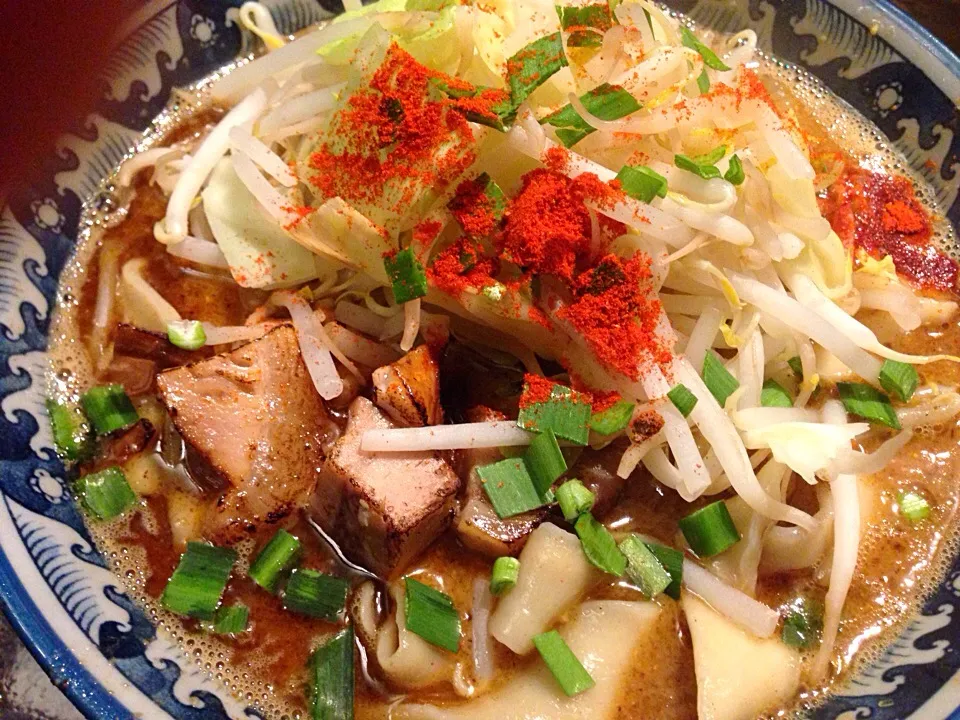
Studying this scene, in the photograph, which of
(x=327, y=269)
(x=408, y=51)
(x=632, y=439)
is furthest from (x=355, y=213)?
(x=632, y=439)

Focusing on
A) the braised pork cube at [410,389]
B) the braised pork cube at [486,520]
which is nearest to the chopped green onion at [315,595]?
the braised pork cube at [486,520]

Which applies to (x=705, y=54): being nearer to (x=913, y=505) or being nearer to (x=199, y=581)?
(x=913, y=505)

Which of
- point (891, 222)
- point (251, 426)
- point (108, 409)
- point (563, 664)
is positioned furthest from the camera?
point (891, 222)

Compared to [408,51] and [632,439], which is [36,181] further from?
[632,439]

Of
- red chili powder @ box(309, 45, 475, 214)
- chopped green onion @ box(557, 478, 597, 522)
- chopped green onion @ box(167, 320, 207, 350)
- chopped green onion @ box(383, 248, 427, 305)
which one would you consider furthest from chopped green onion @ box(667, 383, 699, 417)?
chopped green onion @ box(167, 320, 207, 350)

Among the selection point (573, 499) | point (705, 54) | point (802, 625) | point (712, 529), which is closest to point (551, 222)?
point (573, 499)

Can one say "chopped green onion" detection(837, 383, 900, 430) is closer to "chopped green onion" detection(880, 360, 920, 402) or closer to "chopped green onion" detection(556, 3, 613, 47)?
"chopped green onion" detection(880, 360, 920, 402)
